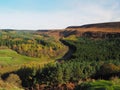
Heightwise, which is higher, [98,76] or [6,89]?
[6,89]

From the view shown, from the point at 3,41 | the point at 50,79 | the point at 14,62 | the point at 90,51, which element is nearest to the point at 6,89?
the point at 50,79

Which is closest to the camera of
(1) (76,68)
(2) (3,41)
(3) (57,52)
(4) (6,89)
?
(4) (6,89)

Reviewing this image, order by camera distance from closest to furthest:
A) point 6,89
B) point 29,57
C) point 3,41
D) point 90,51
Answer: point 6,89
point 90,51
point 29,57
point 3,41

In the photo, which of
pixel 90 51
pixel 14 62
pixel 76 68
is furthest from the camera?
pixel 90 51

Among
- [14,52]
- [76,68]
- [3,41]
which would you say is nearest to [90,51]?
[14,52]

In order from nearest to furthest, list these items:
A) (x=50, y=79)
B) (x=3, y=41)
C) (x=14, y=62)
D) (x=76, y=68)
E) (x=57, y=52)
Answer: (x=50, y=79) → (x=76, y=68) → (x=14, y=62) → (x=57, y=52) → (x=3, y=41)

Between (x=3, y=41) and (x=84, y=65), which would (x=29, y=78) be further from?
(x=3, y=41)

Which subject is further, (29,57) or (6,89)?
(29,57)

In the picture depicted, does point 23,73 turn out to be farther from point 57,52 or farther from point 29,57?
point 57,52

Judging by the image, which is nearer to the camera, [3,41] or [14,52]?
[14,52]
